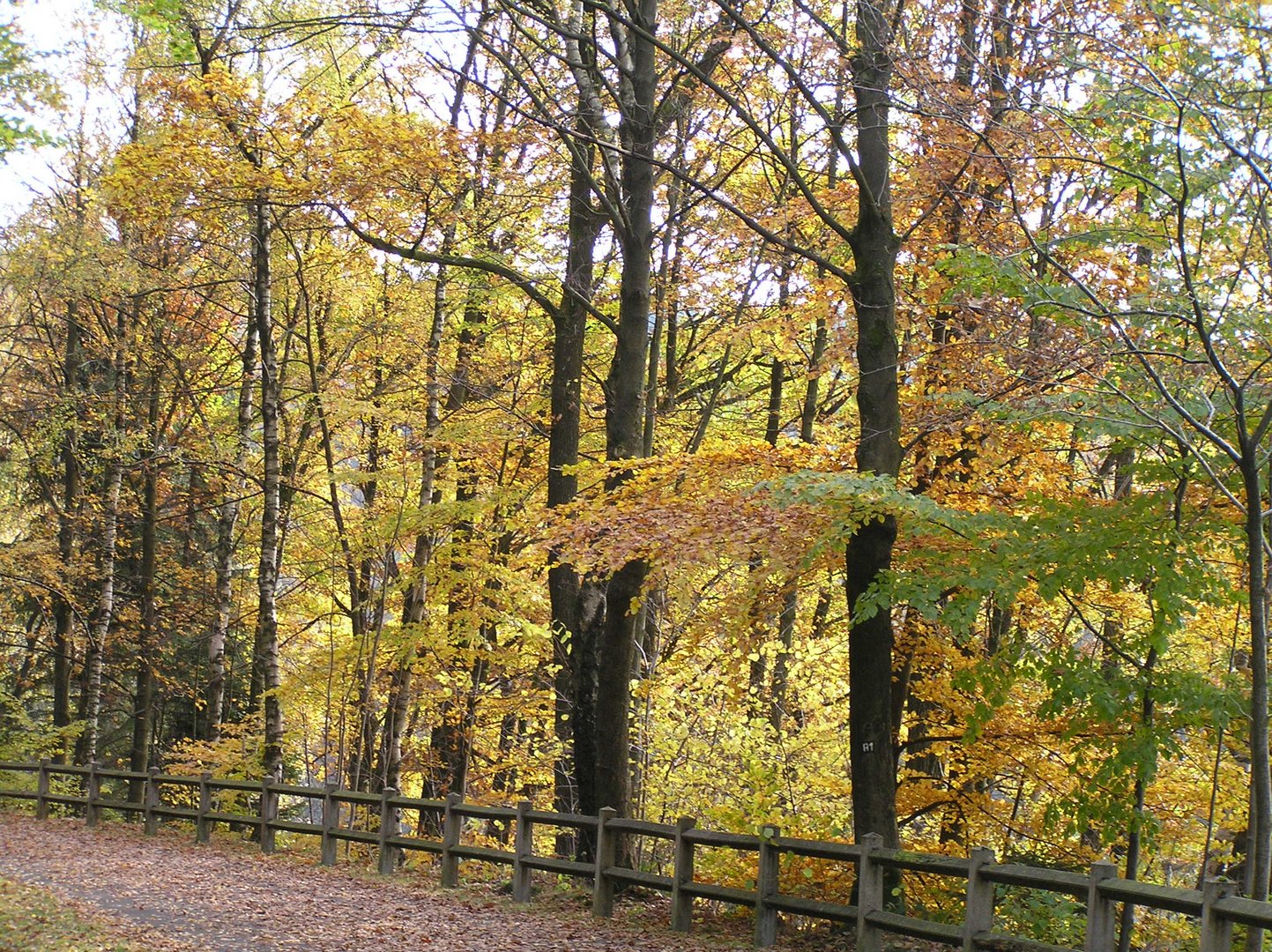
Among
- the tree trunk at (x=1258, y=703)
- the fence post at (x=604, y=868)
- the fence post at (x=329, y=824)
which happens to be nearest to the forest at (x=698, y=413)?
the tree trunk at (x=1258, y=703)

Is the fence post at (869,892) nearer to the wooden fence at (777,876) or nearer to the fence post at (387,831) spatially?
the wooden fence at (777,876)

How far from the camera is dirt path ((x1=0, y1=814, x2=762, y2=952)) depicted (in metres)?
8.05

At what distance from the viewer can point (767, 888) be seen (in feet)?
26.7

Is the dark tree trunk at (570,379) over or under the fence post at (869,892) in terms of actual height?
over

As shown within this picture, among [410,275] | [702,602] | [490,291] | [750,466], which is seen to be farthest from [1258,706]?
[410,275]

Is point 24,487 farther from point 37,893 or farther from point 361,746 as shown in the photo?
point 37,893

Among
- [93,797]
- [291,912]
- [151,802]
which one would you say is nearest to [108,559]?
[93,797]

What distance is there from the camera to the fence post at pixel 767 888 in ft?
26.5

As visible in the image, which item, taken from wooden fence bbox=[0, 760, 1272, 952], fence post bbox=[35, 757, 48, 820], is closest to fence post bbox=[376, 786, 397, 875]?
wooden fence bbox=[0, 760, 1272, 952]

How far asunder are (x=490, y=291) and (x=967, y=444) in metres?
7.16

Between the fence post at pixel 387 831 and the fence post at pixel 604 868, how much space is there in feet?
10.3

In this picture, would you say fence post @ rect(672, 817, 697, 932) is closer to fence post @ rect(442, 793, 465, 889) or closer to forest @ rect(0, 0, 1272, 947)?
forest @ rect(0, 0, 1272, 947)

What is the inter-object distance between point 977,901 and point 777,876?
1.89 meters

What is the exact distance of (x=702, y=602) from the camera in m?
17.9
